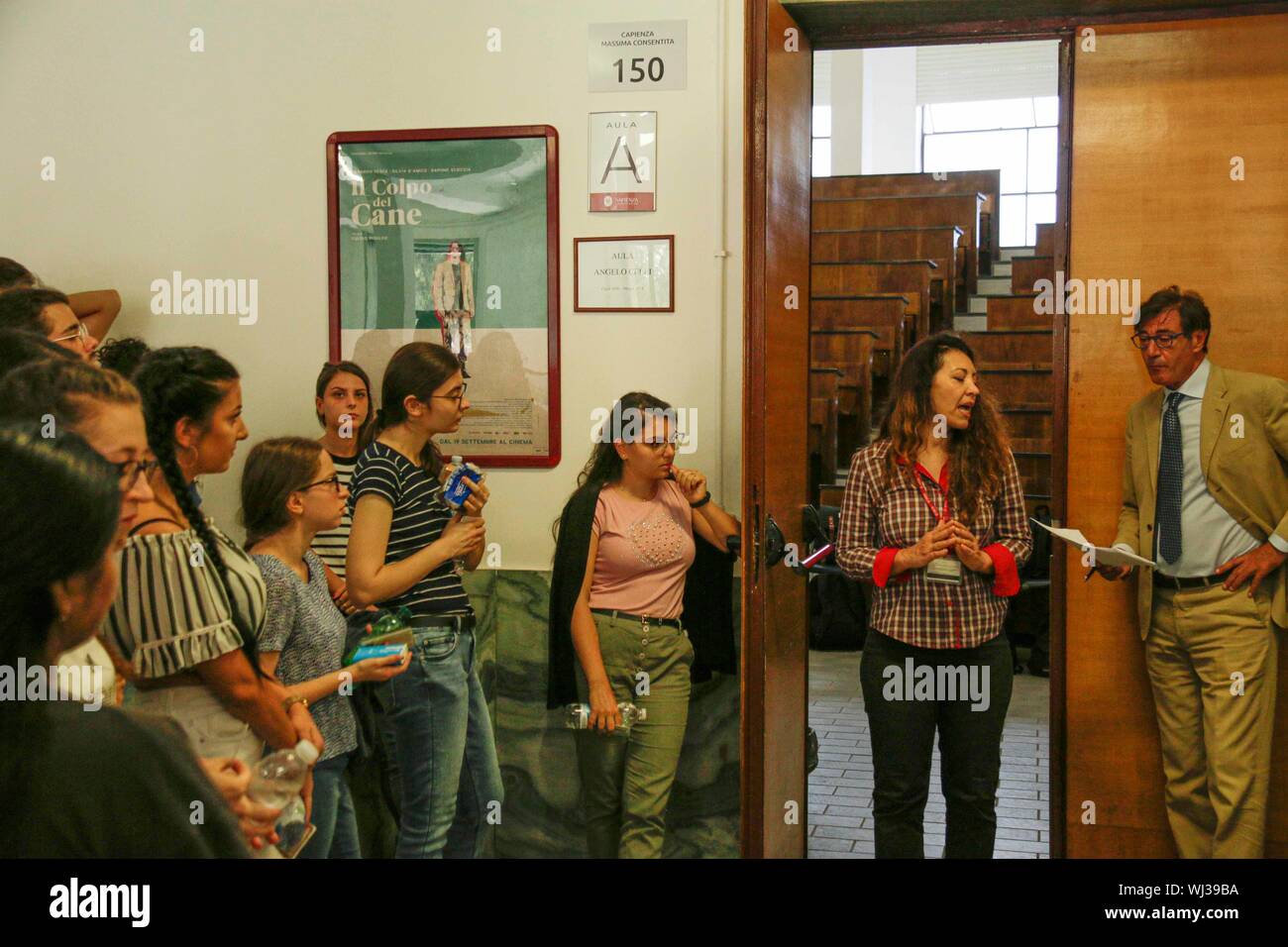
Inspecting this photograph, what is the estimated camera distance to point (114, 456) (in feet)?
6.82

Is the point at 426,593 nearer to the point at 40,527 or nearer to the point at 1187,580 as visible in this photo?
the point at 40,527

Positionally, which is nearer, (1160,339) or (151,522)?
(151,522)

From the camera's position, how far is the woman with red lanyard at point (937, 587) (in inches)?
116

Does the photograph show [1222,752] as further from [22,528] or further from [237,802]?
[22,528]

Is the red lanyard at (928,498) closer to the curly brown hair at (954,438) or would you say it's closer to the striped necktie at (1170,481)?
the curly brown hair at (954,438)

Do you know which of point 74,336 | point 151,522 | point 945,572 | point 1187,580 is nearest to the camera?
point 151,522

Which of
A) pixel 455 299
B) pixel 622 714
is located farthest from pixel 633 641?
pixel 455 299

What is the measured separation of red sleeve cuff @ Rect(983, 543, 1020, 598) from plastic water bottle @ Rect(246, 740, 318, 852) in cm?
169

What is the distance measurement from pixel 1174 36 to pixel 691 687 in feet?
7.45

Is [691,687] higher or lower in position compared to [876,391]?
lower

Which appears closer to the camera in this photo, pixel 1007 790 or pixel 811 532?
pixel 811 532

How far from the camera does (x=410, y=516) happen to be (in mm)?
3113

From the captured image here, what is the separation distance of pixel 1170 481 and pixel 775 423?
1.12m
